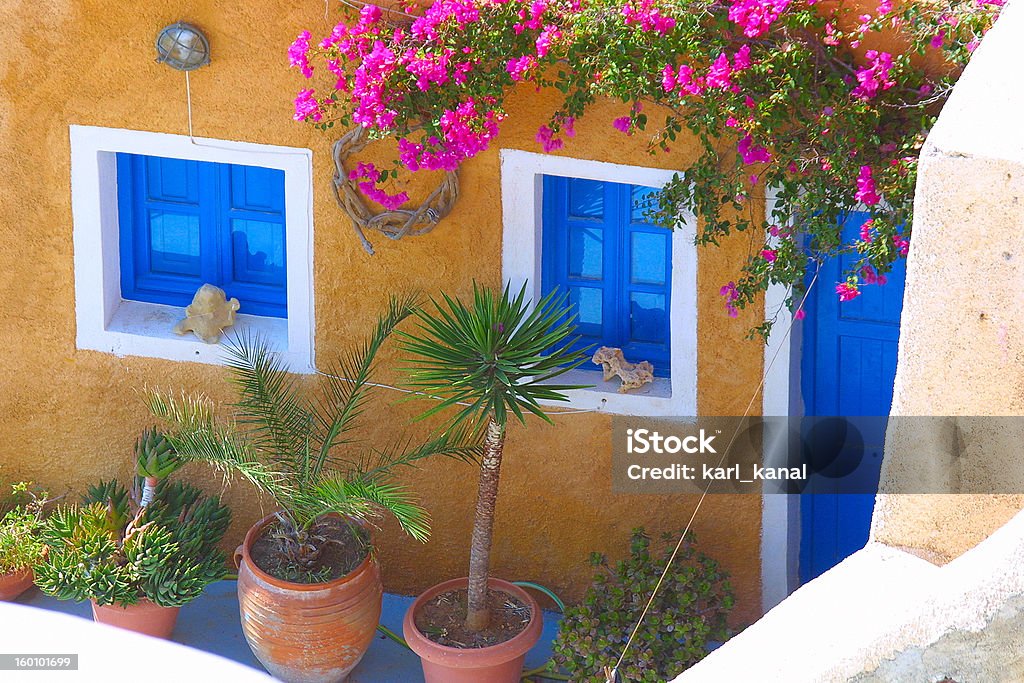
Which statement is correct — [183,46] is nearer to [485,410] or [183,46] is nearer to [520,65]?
[520,65]

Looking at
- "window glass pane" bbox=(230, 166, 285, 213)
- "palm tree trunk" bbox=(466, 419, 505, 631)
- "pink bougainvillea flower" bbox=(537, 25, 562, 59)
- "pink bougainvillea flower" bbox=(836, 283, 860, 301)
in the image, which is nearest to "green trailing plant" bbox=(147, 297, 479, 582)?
"palm tree trunk" bbox=(466, 419, 505, 631)

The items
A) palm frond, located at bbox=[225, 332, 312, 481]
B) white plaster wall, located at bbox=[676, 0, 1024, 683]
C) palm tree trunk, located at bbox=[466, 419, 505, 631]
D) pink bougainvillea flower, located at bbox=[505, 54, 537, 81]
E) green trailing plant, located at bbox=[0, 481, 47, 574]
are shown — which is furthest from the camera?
green trailing plant, located at bbox=[0, 481, 47, 574]

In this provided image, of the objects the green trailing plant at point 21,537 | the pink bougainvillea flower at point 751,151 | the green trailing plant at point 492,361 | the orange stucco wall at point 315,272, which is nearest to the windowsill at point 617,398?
the orange stucco wall at point 315,272

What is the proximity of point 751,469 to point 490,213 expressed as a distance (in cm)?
168

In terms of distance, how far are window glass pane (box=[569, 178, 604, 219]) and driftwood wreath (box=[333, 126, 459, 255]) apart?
1.77 feet

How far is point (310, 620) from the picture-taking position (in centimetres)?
582

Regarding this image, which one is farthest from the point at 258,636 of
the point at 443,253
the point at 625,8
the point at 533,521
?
the point at 625,8

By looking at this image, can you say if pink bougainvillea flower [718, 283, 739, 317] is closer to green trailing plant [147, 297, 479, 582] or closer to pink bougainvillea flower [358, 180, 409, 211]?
green trailing plant [147, 297, 479, 582]

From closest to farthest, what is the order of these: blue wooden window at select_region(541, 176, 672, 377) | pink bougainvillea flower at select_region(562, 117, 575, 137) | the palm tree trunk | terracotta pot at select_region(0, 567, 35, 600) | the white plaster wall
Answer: the white plaster wall
pink bougainvillea flower at select_region(562, 117, 575, 137)
the palm tree trunk
blue wooden window at select_region(541, 176, 672, 377)
terracotta pot at select_region(0, 567, 35, 600)

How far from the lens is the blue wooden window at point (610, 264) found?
5848 millimetres

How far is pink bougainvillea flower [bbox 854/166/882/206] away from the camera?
4547 millimetres

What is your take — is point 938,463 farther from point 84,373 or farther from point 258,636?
point 84,373

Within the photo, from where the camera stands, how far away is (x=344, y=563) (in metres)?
6.02

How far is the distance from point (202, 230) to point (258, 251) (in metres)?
0.32
